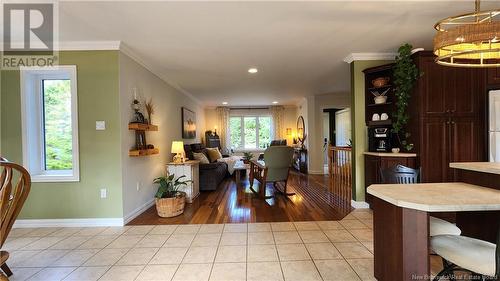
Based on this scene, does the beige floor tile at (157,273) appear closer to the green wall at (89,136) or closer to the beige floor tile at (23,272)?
the beige floor tile at (23,272)

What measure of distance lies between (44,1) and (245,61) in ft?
8.18

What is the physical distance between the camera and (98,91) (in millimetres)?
3227

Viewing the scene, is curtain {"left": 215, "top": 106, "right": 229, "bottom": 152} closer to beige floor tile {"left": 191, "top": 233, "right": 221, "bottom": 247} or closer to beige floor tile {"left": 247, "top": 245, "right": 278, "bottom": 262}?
beige floor tile {"left": 191, "top": 233, "right": 221, "bottom": 247}

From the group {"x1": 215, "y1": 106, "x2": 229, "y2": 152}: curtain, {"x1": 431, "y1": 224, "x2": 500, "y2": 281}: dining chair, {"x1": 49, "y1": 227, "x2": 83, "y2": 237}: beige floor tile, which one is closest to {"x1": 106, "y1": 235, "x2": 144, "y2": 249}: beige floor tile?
{"x1": 49, "y1": 227, "x2": 83, "y2": 237}: beige floor tile

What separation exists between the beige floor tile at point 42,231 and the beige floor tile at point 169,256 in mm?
1705

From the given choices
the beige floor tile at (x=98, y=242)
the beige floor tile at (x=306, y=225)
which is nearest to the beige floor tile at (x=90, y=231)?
the beige floor tile at (x=98, y=242)

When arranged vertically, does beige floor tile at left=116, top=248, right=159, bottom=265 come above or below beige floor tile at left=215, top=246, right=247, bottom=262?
below

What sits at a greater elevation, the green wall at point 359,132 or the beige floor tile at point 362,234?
the green wall at point 359,132

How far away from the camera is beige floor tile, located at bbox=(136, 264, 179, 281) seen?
2029mm

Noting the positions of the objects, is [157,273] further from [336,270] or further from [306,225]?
[306,225]

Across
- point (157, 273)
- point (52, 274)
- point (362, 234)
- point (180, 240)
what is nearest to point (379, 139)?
point (362, 234)

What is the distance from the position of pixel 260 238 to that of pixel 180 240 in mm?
912

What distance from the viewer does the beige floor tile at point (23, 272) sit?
6.82ft

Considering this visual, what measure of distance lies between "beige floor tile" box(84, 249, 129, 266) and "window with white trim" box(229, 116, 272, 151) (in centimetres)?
703
